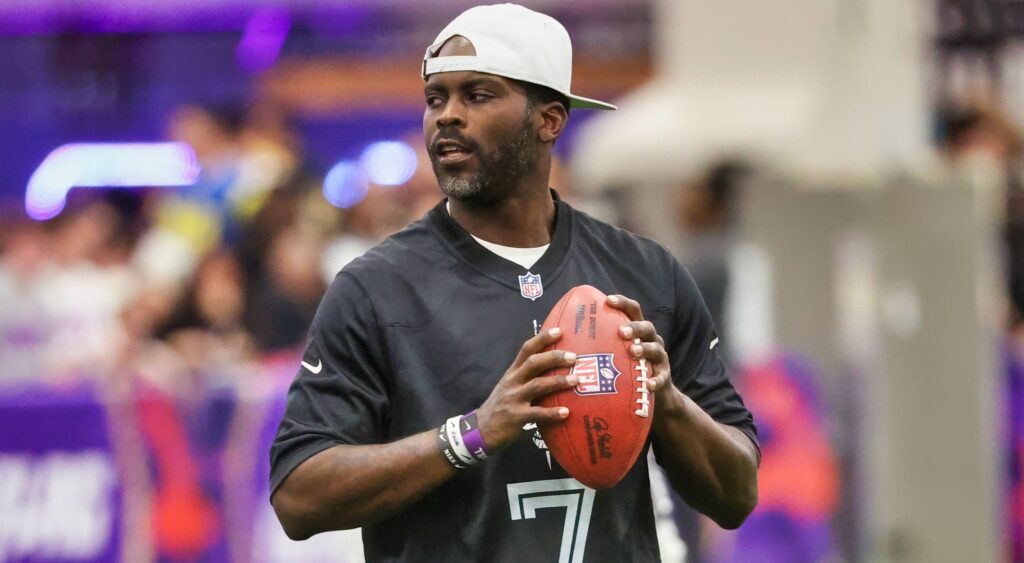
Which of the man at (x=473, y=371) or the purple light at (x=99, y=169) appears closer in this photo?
the man at (x=473, y=371)

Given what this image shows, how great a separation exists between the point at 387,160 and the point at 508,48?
1062 cm

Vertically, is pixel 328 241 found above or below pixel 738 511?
above

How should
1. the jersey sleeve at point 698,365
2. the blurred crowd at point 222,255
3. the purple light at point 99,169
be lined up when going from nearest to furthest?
the jersey sleeve at point 698,365, the blurred crowd at point 222,255, the purple light at point 99,169

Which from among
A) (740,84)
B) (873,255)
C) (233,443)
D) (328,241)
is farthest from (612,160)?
(233,443)

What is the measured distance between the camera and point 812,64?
1275 centimetres

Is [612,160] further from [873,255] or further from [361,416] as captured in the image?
[361,416]

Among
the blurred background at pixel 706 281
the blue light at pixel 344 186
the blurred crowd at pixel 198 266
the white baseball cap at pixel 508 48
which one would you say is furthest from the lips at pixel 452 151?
the blue light at pixel 344 186

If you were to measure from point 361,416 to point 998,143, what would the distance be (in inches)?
409

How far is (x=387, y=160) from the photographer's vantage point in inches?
580

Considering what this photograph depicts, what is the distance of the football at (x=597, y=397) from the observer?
12.7 ft

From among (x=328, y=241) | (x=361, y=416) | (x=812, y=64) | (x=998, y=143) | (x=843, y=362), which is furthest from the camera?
(x=998, y=143)

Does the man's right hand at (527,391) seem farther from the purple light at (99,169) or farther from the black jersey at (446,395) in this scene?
the purple light at (99,169)

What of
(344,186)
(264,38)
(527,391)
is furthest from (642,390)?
(264,38)

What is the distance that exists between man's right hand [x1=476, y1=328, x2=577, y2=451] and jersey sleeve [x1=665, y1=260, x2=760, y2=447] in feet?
1.95
